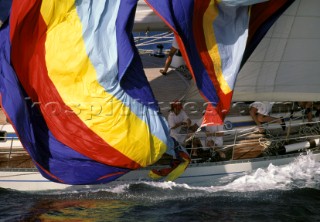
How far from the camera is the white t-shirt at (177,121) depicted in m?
11.2

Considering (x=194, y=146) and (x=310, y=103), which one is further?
(x=310, y=103)

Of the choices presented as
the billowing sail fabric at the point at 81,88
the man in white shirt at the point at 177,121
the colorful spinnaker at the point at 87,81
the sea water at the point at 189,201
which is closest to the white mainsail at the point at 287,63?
the man in white shirt at the point at 177,121

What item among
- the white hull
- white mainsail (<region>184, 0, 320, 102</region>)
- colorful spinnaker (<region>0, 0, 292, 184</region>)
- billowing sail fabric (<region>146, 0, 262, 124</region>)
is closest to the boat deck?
the white hull

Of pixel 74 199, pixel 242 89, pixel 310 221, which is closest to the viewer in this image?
pixel 310 221

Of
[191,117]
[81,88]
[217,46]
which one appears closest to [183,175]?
[191,117]

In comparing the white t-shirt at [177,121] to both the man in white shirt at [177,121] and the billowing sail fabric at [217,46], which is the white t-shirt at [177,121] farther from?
the billowing sail fabric at [217,46]

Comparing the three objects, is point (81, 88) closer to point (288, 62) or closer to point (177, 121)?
point (177, 121)

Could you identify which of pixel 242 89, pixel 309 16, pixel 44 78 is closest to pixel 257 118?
pixel 242 89

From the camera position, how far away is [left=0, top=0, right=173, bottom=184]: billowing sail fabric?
981 centimetres

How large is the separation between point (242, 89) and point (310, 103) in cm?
182

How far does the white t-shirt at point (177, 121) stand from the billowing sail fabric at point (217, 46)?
1.03 m

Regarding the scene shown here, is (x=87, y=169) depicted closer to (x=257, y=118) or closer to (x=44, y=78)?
(x=44, y=78)

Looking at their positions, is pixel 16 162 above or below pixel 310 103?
below

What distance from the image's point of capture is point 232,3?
1023cm
